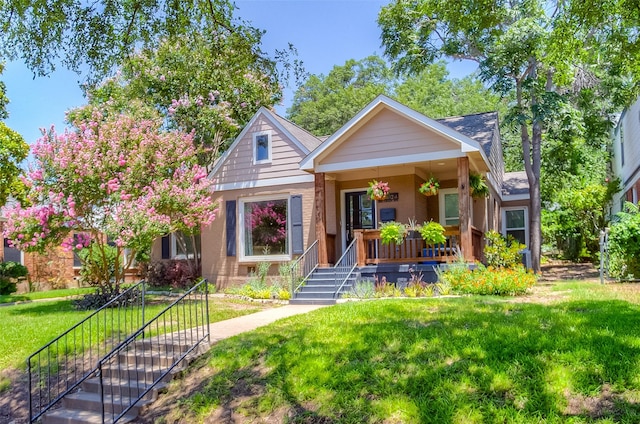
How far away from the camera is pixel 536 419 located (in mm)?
4246

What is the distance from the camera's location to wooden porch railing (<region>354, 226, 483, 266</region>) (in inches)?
472

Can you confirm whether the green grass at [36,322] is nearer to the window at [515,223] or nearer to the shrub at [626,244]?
the shrub at [626,244]

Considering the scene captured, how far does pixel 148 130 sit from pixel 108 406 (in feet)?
30.2

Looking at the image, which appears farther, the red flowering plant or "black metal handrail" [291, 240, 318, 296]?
the red flowering plant

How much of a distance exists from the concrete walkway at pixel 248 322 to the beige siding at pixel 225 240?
12.3ft

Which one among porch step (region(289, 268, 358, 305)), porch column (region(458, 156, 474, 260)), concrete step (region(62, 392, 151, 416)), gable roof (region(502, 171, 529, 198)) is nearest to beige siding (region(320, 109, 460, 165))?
porch column (region(458, 156, 474, 260))

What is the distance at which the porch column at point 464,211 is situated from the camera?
37.8 feet

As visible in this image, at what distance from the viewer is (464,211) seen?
11664 mm

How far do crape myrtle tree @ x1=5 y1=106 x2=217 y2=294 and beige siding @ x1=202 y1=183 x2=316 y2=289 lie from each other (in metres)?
2.02

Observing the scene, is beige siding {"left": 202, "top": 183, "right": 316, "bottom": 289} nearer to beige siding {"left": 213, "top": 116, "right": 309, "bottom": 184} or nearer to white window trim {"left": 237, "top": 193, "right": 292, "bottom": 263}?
white window trim {"left": 237, "top": 193, "right": 292, "bottom": 263}

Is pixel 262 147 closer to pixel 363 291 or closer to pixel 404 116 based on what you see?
pixel 404 116

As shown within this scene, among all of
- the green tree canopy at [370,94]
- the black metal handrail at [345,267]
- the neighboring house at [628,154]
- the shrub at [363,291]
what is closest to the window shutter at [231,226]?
the black metal handrail at [345,267]

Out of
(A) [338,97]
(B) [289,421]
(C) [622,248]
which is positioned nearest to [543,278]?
(C) [622,248]

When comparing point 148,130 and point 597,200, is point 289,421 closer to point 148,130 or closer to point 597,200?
point 148,130
